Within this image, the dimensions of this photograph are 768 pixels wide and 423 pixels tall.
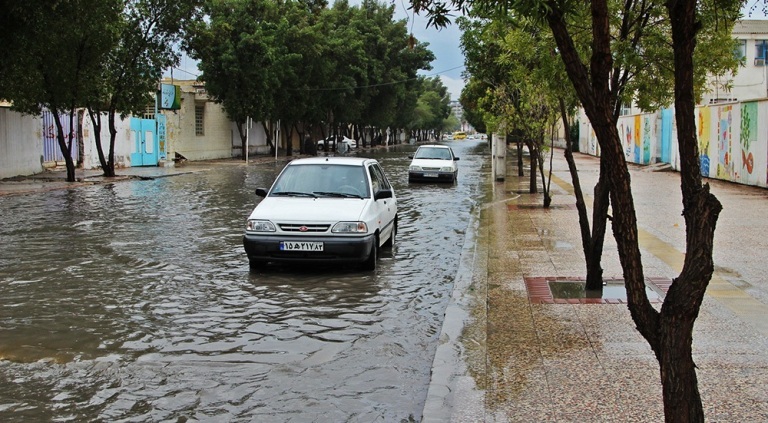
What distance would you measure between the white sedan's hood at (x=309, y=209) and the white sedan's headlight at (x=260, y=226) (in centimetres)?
6

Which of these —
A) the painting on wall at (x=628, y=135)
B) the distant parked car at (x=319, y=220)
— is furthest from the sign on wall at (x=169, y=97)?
the distant parked car at (x=319, y=220)

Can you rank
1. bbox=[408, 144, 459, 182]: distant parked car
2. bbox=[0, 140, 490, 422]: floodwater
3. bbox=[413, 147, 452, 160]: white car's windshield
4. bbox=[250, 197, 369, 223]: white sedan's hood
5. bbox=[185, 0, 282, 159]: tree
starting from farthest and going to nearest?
bbox=[185, 0, 282, 159]: tree
bbox=[413, 147, 452, 160]: white car's windshield
bbox=[408, 144, 459, 182]: distant parked car
bbox=[250, 197, 369, 223]: white sedan's hood
bbox=[0, 140, 490, 422]: floodwater

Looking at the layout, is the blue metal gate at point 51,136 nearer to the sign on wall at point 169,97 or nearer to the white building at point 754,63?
the sign on wall at point 169,97

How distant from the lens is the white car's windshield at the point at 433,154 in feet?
96.7

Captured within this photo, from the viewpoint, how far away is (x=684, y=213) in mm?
3787

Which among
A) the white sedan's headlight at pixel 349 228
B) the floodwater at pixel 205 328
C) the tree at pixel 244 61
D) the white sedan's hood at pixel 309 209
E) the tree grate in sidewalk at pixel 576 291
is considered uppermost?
the tree at pixel 244 61

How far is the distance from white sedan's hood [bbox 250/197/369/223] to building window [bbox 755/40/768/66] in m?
46.0

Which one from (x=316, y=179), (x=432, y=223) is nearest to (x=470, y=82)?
(x=432, y=223)

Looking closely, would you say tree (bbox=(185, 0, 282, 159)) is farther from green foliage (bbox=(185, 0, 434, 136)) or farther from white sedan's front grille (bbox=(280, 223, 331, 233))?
white sedan's front grille (bbox=(280, 223, 331, 233))

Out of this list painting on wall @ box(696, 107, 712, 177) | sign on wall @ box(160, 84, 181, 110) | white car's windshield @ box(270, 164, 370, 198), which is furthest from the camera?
sign on wall @ box(160, 84, 181, 110)

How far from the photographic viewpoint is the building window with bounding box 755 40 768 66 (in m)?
49.7

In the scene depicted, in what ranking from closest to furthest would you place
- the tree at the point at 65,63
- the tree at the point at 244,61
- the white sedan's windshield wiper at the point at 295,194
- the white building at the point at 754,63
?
the white sedan's windshield wiper at the point at 295,194, the tree at the point at 65,63, the tree at the point at 244,61, the white building at the point at 754,63

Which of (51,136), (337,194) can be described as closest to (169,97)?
(51,136)

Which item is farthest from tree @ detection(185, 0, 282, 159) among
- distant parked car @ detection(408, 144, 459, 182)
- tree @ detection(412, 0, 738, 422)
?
tree @ detection(412, 0, 738, 422)
